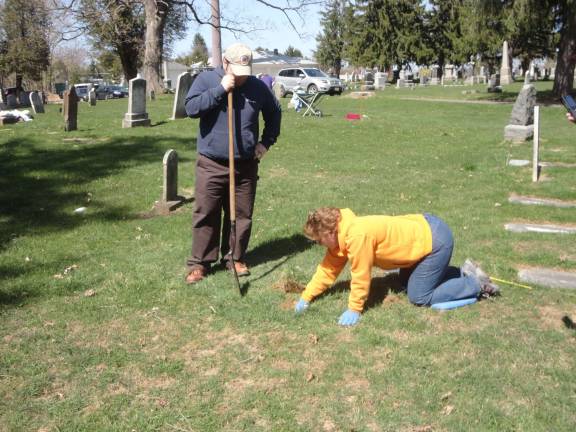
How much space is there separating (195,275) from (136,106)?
1241 centimetres

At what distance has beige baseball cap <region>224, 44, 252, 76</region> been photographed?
4535mm

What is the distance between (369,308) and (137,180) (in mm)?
6017

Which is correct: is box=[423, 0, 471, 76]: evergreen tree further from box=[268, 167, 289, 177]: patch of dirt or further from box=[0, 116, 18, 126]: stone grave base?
box=[268, 167, 289, 177]: patch of dirt

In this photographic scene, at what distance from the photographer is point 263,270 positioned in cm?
541

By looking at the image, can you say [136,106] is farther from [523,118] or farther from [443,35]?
[443,35]

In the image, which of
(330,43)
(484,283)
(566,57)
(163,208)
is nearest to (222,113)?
(484,283)

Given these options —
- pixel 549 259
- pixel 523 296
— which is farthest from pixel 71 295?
pixel 549 259

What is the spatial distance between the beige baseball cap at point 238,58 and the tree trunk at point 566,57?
877 inches

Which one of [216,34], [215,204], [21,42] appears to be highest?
[21,42]

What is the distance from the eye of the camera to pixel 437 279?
4.38m

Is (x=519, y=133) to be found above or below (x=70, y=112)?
below

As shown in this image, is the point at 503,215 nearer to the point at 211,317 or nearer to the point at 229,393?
the point at 211,317

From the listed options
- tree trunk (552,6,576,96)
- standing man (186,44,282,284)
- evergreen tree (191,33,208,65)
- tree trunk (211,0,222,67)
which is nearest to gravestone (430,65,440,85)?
tree trunk (552,6,576,96)

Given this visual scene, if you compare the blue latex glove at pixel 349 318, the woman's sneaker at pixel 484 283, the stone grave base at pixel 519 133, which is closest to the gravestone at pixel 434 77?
the stone grave base at pixel 519 133
